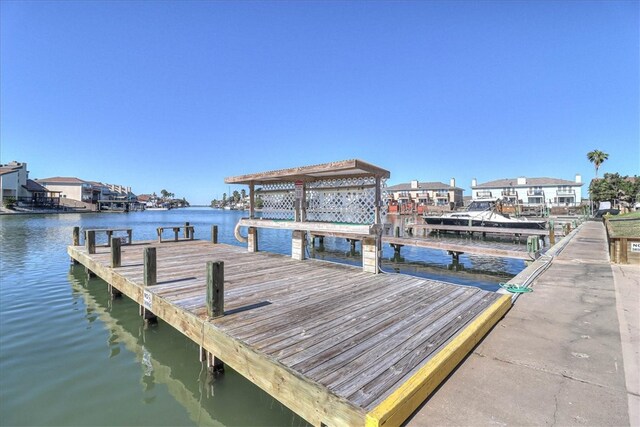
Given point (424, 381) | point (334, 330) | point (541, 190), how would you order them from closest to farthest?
point (424, 381) → point (334, 330) → point (541, 190)

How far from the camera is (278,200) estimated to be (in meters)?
10.3

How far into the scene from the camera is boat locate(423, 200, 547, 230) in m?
26.6

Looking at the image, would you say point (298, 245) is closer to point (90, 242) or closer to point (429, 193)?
point (90, 242)

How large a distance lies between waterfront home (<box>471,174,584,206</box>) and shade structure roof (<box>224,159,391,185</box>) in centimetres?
6644

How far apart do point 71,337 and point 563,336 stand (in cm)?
896

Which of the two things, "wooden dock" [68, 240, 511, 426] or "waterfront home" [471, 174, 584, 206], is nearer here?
"wooden dock" [68, 240, 511, 426]

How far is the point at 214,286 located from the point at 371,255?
4429mm

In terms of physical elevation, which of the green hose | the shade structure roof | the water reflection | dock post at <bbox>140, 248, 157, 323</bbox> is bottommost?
the water reflection

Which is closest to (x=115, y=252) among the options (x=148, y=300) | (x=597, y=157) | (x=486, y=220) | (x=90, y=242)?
(x=148, y=300)

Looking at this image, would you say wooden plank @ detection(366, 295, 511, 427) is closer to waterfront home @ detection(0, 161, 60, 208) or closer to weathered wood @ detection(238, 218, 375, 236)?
weathered wood @ detection(238, 218, 375, 236)

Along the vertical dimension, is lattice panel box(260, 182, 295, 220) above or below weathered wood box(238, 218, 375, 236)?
above

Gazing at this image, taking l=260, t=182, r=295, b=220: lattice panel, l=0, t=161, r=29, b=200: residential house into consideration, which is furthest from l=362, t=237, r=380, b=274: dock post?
l=0, t=161, r=29, b=200: residential house

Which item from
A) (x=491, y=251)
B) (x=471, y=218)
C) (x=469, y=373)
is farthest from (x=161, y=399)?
(x=471, y=218)

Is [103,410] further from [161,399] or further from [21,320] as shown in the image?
[21,320]
